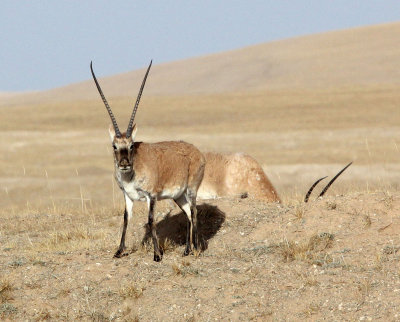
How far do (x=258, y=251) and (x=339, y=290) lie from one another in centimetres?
171

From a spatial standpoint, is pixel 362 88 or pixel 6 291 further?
pixel 362 88

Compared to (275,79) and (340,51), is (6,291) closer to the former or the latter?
(275,79)

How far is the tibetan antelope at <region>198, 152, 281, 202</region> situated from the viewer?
12641 mm

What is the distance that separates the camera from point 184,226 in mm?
10789

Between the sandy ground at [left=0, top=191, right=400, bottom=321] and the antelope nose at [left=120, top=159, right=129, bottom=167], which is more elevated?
the antelope nose at [left=120, top=159, right=129, bottom=167]

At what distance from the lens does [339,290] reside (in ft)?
25.7

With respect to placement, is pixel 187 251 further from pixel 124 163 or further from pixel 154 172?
pixel 124 163

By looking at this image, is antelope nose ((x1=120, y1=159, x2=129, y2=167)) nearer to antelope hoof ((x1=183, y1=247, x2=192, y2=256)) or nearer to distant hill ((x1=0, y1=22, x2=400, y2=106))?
antelope hoof ((x1=183, y1=247, x2=192, y2=256))

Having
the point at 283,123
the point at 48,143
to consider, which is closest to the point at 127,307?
the point at 48,143

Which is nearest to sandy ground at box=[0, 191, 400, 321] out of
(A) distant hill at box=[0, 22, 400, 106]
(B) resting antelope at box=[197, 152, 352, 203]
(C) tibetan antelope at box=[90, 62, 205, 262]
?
(C) tibetan antelope at box=[90, 62, 205, 262]

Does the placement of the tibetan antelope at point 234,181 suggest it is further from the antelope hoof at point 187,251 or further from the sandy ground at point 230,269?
the antelope hoof at point 187,251

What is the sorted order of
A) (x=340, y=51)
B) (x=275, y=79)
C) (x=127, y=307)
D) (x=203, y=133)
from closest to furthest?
(x=127, y=307) → (x=203, y=133) → (x=275, y=79) → (x=340, y=51)

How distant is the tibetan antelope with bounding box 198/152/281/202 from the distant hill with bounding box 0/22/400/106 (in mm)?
53235

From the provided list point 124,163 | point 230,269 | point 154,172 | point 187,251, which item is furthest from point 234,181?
point 124,163
